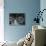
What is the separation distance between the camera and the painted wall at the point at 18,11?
5.22 m

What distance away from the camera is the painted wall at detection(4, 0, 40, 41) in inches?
206

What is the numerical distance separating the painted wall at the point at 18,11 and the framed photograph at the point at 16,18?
0.11 meters

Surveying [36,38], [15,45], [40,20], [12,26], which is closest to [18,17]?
[12,26]

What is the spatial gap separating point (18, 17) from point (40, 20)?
0.85 meters

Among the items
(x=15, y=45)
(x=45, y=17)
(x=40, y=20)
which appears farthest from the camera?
(x=40, y=20)

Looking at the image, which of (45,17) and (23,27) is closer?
(45,17)

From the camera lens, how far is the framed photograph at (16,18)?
5.25 m

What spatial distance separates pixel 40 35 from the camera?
2.58 meters

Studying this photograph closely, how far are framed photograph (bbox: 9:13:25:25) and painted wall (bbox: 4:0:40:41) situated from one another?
0.38 ft

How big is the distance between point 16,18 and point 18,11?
280 mm

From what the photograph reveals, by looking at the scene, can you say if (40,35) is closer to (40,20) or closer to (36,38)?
(36,38)

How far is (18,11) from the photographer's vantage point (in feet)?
17.3

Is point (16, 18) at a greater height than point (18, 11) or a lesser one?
lesser

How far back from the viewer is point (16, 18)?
5.29 metres
